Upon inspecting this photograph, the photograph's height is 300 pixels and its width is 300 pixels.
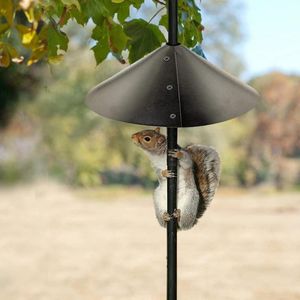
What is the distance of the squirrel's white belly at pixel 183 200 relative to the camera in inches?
40.9

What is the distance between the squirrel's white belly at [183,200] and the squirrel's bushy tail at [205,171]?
0.15ft

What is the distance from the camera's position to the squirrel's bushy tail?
110 cm

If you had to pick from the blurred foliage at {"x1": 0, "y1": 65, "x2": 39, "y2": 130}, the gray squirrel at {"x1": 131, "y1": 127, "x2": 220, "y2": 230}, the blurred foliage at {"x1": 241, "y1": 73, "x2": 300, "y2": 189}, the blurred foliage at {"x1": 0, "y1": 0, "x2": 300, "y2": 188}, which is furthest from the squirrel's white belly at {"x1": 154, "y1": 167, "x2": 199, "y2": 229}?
the blurred foliage at {"x1": 241, "y1": 73, "x2": 300, "y2": 189}

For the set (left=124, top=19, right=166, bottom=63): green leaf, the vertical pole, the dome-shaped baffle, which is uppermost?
(left=124, top=19, right=166, bottom=63): green leaf

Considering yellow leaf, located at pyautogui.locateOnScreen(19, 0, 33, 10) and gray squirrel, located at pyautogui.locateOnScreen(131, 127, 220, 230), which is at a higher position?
yellow leaf, located at pyautogui.locateOnScreen(19, 0, 33, 10)

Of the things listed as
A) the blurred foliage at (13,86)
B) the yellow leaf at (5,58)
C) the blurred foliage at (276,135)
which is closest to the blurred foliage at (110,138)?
the blurred foliage at (276,135)

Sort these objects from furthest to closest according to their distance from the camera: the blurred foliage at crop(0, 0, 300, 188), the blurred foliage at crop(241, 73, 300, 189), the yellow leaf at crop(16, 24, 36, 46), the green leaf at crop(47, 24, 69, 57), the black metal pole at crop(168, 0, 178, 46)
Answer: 1. the blurred foliage at crop(241, 73, 300, 189)
2. the blurred foliage at crop(0, 0, 300, 188)
3. the green leaf at crop(47, 24, 69, 57)
4. the black metal pole at crop(168, 0, 178, 46)
5. the yellow leaf at crop(16, 24, 36, 46)

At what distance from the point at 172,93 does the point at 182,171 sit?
7.1 inches

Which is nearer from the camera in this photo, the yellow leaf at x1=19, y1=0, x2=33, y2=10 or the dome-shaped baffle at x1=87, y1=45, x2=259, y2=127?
the yellow leaf at x1=19, y1=0, x2=33, y2=10

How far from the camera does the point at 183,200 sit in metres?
1.04

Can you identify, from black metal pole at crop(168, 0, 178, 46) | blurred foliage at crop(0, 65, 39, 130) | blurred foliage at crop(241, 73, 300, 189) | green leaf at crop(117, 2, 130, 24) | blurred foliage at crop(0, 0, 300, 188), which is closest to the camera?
black metal pole at crop(168, 0, 178, 46)

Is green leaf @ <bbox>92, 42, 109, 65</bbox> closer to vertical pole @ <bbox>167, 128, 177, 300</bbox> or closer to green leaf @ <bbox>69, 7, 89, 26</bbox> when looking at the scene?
green leaf @ <bbox>69, 7, 89, 26</bbox>

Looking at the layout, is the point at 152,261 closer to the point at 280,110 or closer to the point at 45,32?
the point at 280,110

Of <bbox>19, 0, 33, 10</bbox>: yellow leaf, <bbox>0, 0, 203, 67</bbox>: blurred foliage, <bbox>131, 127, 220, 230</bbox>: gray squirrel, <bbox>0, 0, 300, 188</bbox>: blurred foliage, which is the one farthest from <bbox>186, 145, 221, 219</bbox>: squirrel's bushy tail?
<bbox>0, 0, 300, 188</bbox>: blurred foliage
